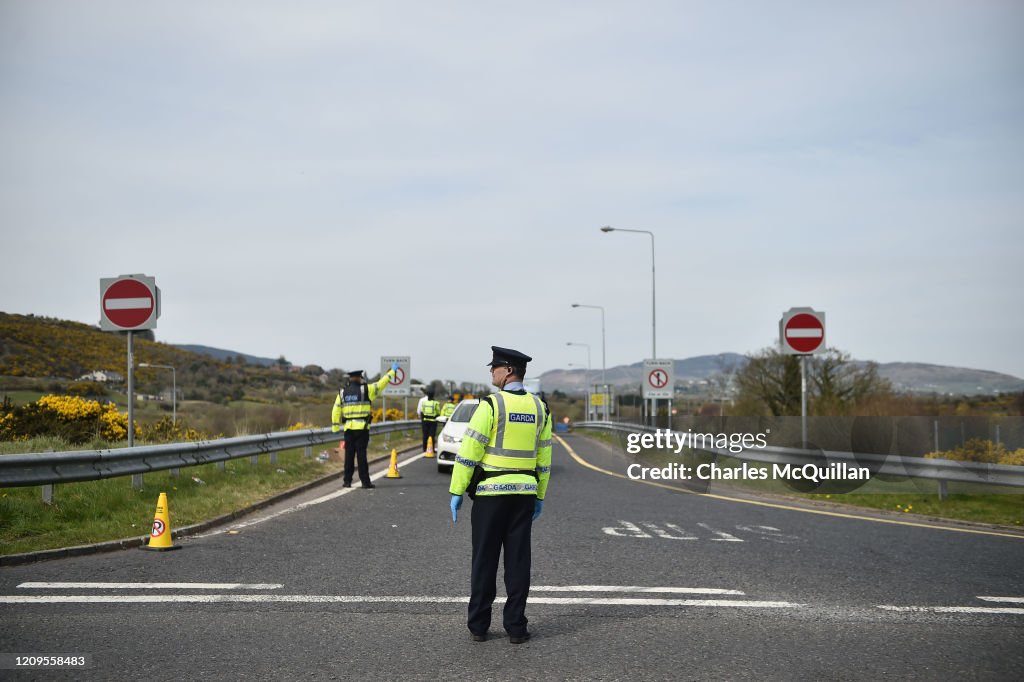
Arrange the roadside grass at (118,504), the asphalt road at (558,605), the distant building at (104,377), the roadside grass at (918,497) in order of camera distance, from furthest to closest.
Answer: the distant building at (104,377) < the roadside grass at (918,497) < the roadside grass at (118,504) < the asphalt road at (558,605)

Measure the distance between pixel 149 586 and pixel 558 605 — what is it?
134 inches

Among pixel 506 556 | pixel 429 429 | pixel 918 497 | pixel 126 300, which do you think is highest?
pixel 126 300

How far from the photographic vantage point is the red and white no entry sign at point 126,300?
12266mm

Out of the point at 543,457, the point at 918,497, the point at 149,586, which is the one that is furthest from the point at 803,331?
the point at 149,586

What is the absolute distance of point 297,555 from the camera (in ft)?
29.9

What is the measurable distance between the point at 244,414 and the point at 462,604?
2949cm

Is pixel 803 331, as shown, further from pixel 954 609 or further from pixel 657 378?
pixel 657 378

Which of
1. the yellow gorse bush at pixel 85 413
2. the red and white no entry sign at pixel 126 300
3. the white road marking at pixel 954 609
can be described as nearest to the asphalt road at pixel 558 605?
the white road marking at pixel 954 609

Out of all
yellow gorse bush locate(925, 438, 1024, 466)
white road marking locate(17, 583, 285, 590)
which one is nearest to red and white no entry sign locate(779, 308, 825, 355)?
yellow gorse bush locate(925, 438, 1024, 466)

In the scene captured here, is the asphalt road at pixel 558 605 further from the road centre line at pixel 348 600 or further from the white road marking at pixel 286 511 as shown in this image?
the white road marking at pixel 286 511

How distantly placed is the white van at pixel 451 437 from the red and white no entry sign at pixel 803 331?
6591mm

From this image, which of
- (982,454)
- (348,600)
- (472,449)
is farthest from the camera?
(982,454)

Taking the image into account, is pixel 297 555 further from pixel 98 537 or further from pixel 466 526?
pixel 466 526

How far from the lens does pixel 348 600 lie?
710 centimetres
